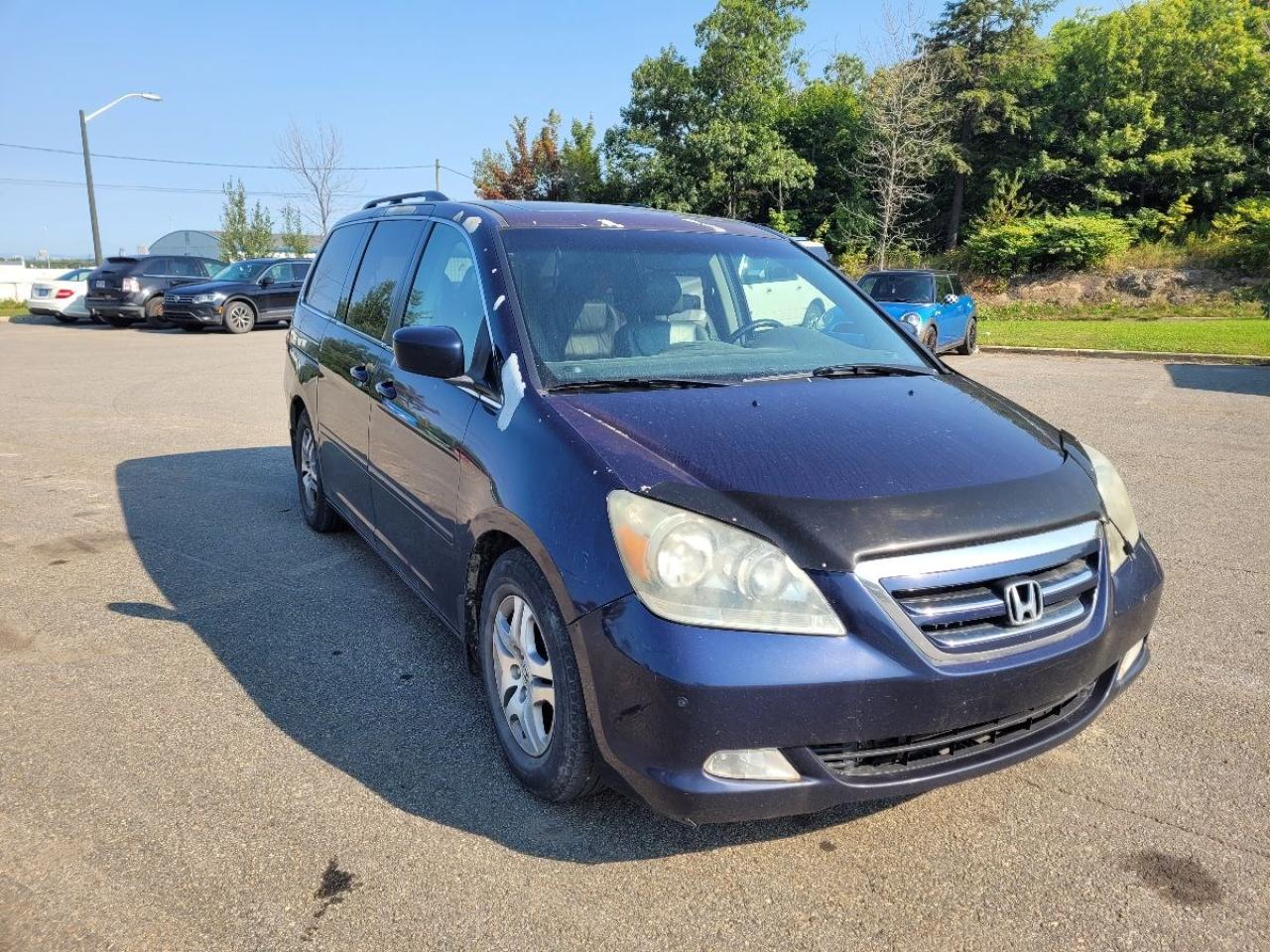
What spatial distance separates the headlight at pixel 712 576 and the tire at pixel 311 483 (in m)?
3.33

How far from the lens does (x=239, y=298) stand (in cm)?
1983

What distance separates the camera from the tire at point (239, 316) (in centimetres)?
1973

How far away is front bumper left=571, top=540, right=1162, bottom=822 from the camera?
208 centimetres

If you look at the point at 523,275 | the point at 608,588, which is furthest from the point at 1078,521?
the point at 523,275

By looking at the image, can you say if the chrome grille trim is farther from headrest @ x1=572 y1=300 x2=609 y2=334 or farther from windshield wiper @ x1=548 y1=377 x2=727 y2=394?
headrest @ x1=572 y1=300 x2=609 y2=334

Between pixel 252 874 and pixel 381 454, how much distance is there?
185 cm

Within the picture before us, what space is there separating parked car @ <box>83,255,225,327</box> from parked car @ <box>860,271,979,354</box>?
15.6 meters

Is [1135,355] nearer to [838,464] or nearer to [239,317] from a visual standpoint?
[838,464]

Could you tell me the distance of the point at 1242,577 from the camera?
4.62m

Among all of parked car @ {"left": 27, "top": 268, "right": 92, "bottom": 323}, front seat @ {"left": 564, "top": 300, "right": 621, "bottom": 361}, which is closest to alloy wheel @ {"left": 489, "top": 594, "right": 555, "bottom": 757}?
front seat @ {"left": 564, "top": 300, "right": 621, "bottom": 361}

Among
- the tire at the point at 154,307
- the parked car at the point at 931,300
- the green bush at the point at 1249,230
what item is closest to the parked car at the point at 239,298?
the tire at the point at 154,307

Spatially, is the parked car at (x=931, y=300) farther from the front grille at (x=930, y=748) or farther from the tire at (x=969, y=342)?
the front grille at (x=930, y=748)

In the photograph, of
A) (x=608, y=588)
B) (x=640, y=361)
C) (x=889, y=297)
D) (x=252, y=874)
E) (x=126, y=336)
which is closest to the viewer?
(x=608, y=588)

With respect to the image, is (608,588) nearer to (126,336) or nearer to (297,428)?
(297,428)
